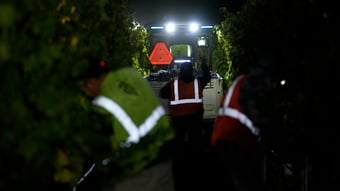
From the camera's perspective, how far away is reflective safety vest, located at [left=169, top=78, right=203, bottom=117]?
941 cm

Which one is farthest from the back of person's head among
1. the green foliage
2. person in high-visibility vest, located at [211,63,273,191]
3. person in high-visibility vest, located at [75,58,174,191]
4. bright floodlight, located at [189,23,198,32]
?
bright floodlight, located at [189,23,198,32]

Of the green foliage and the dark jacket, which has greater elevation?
the green foliage

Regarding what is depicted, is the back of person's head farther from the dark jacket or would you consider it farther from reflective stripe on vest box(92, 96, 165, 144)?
reflective stripe on vest box(92, 96, 165, 144)

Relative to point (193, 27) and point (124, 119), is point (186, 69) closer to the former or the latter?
point (124, 119)

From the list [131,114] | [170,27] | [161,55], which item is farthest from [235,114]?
[170,27]

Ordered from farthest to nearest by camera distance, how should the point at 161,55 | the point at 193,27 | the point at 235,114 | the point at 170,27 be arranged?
the point at 170,27 → the point at 193,27 → the point at 161,55 → the point at 235,114

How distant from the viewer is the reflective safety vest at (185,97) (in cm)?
941

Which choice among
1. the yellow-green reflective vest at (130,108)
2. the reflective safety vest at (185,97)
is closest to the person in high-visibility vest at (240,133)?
the yellow-green reflective vest at (130,108)

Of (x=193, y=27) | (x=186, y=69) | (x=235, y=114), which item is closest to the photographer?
(x=235, y=114)

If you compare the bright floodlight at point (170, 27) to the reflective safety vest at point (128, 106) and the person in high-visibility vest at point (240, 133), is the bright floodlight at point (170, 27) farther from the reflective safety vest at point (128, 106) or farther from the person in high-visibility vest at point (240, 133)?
the reflective safety vest at point (128, 106)

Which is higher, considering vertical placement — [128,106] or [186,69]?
[128,106]

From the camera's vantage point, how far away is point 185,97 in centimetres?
942

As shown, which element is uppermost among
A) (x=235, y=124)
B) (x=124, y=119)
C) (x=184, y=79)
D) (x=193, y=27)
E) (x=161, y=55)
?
(x=193, y=27)

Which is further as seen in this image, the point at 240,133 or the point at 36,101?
the point at 240,133
